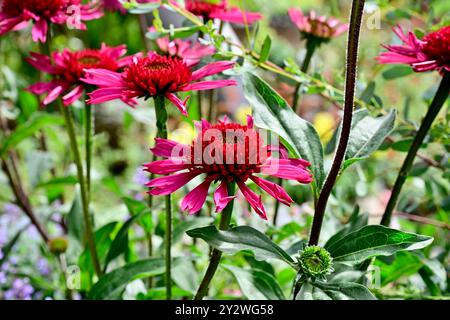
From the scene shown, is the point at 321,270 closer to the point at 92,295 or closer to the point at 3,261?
the point at 92,295

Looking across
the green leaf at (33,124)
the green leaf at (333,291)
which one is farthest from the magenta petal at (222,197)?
the green leaf at (33,124)

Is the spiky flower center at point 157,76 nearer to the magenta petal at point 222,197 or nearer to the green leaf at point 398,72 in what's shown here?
the magenta petal at point 222,197

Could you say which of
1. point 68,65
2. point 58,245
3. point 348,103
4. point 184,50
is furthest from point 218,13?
point 58,245

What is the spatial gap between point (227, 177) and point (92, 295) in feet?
0.93

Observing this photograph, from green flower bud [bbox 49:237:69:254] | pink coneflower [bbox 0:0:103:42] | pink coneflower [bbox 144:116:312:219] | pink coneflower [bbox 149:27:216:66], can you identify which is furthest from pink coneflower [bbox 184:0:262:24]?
green flower bud [bbox 49:237:69:254]

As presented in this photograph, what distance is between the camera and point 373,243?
19.6 inches

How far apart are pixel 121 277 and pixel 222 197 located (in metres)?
0.26

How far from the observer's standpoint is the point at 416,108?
80.0 inches

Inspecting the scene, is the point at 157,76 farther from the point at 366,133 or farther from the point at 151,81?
the point at 366,133

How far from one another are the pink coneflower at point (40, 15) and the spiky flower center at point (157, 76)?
141mm

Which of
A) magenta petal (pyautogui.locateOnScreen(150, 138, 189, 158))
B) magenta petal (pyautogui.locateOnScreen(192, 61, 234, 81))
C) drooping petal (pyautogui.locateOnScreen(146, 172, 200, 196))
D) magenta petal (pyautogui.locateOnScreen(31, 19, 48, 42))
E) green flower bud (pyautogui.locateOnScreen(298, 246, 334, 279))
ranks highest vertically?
magenta petal (pyautogui.locateOnScreen(31, 19, 48, 42))

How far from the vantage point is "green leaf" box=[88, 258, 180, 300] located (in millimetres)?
671

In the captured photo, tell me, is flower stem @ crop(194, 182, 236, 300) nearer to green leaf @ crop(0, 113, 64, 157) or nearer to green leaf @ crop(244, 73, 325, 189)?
green leaf @ crop(244, 73, 325, 189)

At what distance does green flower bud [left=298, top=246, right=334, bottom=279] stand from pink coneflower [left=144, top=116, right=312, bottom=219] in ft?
0.17
